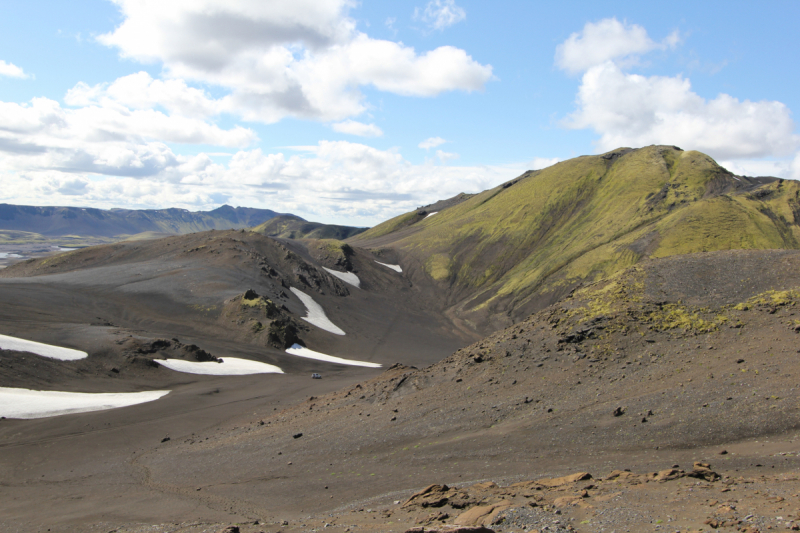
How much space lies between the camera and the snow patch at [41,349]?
121 ft

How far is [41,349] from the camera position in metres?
38.5

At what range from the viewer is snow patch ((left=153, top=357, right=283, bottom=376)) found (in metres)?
45.1

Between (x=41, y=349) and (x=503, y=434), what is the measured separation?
126 ft

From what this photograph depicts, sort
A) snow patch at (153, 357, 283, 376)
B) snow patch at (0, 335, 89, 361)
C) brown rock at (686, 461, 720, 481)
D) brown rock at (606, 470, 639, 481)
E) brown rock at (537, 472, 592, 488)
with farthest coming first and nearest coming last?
snow patch at (153, 357, 283, 376)
snow patch at (0, 335, 89, 361)
brown rock at (537, 472, 592, 488)
brown rock at (606, 470, 639, 481)
brown rock at (686, 461, 720, 481)

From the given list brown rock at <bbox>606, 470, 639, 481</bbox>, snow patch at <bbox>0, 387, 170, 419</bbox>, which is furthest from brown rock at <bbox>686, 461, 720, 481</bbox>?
snow patch at <bbox>0, 387, 170, 419</bbox>

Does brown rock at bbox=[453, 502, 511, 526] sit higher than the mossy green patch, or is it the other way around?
the mossy green patch

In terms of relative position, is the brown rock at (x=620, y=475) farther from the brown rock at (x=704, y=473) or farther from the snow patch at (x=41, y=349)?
the snow patch at (x=41, y=349)

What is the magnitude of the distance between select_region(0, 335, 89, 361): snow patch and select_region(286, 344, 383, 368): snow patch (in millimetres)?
23785

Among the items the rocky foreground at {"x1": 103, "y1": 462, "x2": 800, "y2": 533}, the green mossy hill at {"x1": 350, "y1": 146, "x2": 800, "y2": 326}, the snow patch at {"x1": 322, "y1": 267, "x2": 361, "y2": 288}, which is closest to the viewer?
the rocky foreground at {"x1": 103, "y1": 462, "x2": 800, "y2": 533}

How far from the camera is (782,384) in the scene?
1648 centimetres

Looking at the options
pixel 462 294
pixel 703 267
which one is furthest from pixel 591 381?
pixel 462 294

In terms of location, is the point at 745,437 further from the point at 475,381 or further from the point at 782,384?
the point at 475,381

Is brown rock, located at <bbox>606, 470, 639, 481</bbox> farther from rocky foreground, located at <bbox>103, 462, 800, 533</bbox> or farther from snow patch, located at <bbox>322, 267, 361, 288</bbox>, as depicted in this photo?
snow patch, located at <bbox>322, 267, 361, 288</bbox>

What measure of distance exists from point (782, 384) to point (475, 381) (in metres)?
12.3
